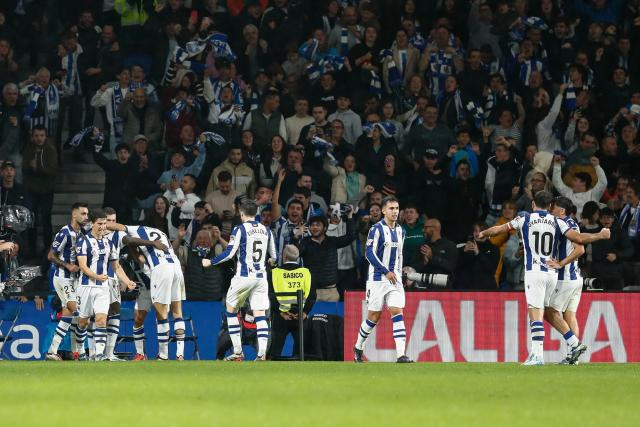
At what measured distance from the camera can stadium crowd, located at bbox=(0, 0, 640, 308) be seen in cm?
2283

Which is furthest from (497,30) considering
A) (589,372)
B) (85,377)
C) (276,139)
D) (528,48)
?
(85,377)

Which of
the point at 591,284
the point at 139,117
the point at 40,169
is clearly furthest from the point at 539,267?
the point at 40,169

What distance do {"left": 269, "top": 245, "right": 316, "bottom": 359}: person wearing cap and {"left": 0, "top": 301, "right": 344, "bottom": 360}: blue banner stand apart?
2.97 feet

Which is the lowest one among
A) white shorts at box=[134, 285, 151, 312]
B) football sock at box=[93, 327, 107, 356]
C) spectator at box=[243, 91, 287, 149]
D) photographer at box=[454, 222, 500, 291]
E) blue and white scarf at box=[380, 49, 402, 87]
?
football sock at box=[93, 327, 107, 356]

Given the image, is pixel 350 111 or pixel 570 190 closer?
pixel 570 190

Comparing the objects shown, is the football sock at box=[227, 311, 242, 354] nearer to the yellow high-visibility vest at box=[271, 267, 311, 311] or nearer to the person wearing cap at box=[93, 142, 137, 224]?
the yellow high-visibility vest at box=[271, 267, 311, 311]

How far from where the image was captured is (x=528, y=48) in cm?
2536

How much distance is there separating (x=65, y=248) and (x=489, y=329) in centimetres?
640

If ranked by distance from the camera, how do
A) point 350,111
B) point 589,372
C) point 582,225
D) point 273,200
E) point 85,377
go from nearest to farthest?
1. point 85,377
2. point 589,372
3. point 582,225
4. point 273,200
5. point 350,111

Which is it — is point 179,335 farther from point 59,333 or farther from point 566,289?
point 566,289

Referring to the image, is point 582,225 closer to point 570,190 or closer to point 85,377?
point 570,190

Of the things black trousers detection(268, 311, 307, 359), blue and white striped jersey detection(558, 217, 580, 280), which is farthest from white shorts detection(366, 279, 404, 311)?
black trousers detection(268, 311, 307, 359)

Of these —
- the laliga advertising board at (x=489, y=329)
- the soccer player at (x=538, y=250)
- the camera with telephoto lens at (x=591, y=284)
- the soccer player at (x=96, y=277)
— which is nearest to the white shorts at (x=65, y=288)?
the soccer player at (x=96, y=277)

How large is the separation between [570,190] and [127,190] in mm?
7510
